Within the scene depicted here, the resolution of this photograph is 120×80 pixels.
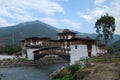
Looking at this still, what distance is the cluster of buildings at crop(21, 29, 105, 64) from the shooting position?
57719mm

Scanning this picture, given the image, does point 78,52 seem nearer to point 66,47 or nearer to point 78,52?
point 78,52

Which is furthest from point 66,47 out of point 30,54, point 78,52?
point 78,52

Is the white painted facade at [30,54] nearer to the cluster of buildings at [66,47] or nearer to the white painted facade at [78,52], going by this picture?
the cluster of buildings at [66,47]

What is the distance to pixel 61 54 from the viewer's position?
85875 millimetres

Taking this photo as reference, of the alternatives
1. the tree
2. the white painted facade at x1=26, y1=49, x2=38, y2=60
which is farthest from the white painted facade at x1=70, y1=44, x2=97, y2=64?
the white painted facade at x1=26, y1=49, x2=38, y2=60

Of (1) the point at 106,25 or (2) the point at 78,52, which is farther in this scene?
(1) the point at 106,25

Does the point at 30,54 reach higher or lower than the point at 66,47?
lower

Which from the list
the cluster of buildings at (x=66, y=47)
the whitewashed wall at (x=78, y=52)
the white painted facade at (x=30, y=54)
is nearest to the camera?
the whitewashed wall at (x=78, y=52)

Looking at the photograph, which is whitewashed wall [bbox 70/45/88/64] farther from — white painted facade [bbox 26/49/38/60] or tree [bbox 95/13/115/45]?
white painted facade [bbox 26/49/38/60]

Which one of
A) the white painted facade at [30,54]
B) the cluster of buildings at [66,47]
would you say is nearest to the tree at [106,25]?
the cluster of buildings at [66,47]

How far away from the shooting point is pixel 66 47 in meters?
105

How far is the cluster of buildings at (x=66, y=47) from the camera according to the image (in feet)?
189

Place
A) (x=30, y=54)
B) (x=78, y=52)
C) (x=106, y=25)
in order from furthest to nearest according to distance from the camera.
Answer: (x=30, y=54), (x=106, y=25), (x=78, y=52)

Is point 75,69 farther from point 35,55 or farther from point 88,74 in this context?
point 35,55
